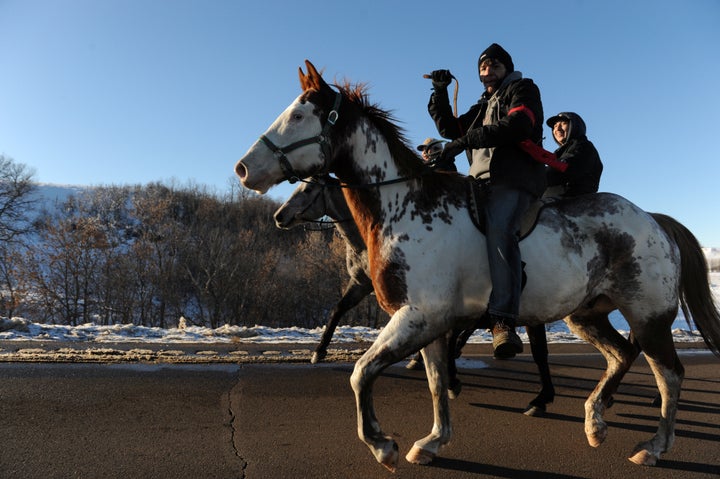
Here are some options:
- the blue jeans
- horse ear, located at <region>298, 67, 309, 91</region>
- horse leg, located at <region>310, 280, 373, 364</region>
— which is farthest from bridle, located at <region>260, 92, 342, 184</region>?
horse leg, located at <region>310, 280, 373, 364</region>

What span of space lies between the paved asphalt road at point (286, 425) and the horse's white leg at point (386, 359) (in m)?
0.28

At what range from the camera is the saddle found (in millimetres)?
3424

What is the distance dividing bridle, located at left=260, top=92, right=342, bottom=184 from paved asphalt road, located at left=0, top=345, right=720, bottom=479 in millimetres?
1955

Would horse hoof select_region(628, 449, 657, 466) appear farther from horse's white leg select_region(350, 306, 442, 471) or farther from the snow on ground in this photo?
the snow on ground

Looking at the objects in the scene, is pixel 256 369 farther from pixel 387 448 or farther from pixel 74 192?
pixel 74 192

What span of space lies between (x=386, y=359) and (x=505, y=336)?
85cm

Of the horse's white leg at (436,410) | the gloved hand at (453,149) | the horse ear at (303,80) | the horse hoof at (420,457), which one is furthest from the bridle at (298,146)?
the horse hoof at (420,457)

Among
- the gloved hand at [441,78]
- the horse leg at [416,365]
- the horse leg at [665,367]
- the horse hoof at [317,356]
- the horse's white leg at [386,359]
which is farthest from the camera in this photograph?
the horse hoof at [317,356]

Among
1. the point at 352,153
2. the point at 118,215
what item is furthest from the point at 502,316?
the point at 118,215

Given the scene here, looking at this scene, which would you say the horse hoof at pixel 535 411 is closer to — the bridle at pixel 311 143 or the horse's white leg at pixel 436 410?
the horse's white leg at pixel 436 410

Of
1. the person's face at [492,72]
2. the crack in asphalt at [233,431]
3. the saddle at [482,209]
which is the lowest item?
the crack in asphalt at [233,431]

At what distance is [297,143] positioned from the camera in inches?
128

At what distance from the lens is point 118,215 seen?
1519 inches

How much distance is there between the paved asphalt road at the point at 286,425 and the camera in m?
3.23
